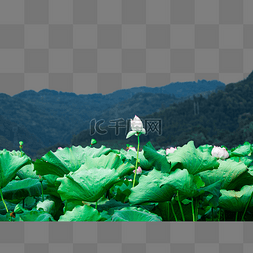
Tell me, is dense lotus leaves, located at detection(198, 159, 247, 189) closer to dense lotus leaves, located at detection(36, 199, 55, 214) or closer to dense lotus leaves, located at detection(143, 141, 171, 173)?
dense lotus leaves, located at detection(143, 141, 171, 173)

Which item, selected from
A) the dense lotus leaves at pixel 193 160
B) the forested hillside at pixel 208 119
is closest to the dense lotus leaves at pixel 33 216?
the dense lotus leaves at pixel 193 160

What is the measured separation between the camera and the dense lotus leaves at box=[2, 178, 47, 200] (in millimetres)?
1463

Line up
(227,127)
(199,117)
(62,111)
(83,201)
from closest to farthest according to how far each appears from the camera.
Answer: (83,201)
(227,127)
(199,117)
(62,111)

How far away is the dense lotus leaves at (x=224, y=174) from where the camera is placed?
1.20m

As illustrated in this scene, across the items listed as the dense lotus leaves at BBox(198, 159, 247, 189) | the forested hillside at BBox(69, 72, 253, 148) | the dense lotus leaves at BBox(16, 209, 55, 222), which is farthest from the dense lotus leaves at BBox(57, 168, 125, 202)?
the forested hillside at BBox(69, 72, 253, 148)

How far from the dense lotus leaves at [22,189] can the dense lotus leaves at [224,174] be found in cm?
95

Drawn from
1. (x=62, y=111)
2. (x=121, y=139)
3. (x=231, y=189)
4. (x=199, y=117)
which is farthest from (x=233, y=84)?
(x=231, y=189)

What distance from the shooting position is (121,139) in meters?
58.2

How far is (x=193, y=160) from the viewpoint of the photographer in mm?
1250

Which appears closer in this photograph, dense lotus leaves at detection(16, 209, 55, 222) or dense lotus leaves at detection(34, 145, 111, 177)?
dense lotus leaves at detection(16, 209, 55, 222)

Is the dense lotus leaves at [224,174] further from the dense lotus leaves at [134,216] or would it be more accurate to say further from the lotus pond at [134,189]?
the dense lotus leaves at [134,216]

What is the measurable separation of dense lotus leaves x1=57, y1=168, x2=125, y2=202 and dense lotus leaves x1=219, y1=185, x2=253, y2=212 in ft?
1.69

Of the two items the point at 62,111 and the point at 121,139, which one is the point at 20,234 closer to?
the point at 121,139

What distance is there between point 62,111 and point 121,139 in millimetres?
44329
